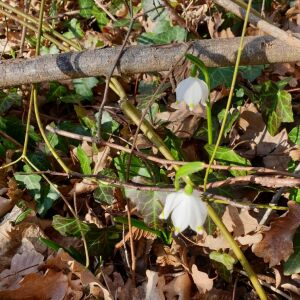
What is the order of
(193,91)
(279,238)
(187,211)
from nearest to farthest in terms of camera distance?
(187,211), (193,91), (279,238)

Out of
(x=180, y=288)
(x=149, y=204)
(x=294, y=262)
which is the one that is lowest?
(x=180, y=288)

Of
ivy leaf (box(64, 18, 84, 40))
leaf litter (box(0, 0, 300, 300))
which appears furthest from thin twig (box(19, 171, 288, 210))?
ivy leaf (box(64, 18, 84, 40))

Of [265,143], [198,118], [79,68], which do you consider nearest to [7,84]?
[79,68]

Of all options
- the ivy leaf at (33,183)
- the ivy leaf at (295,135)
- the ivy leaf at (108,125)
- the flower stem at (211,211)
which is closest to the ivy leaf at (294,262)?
the flower stem at (211,211)

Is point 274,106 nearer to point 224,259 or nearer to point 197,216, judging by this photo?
point 224,259

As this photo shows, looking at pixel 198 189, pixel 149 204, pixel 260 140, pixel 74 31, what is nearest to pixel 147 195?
pixel 149 204

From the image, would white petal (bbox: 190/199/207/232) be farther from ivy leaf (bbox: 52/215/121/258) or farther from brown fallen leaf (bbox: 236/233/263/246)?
ivy leaf (bbox: 52/215/121/258)

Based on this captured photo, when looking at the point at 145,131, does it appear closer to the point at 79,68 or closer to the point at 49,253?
the point at 79,68
